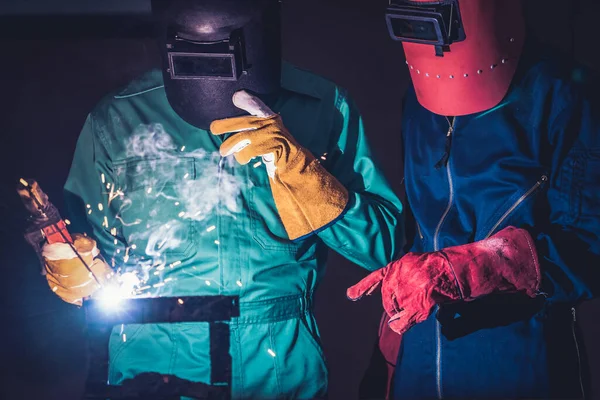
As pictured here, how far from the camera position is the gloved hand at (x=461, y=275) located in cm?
159

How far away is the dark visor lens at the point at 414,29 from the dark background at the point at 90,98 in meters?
0.25

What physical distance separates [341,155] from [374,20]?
0.43 meters

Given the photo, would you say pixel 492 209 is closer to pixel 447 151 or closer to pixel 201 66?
pixel 447 151

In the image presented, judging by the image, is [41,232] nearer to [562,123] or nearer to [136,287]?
[136,287]

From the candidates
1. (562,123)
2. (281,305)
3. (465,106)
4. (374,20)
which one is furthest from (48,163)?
(562,123)

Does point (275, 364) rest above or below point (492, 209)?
below

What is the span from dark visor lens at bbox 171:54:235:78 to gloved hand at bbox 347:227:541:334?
71 centimetres

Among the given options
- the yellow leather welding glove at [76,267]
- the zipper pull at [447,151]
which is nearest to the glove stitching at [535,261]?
the zipper pull at [447,151]

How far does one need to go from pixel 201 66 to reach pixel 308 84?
0.33 meters

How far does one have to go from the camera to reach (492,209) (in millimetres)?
1687

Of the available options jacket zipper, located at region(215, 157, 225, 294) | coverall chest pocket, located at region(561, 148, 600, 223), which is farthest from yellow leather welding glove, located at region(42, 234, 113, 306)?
coverall chest pocket, located at region(561, 148, 600, 223)

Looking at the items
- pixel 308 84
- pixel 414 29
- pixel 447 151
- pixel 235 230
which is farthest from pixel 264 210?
pixel 414 29

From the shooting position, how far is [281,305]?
1825 millimetres

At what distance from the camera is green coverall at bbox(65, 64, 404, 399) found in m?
1.80
